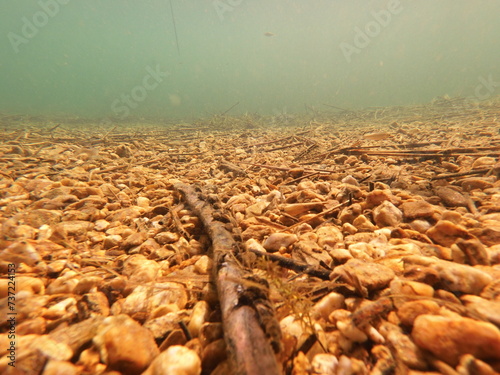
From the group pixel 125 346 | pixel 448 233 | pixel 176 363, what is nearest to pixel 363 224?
pixel 448 233

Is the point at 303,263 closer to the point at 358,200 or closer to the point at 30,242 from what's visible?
the point at 358,200

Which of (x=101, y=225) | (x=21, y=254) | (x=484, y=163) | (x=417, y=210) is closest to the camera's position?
(x=21, y=254)

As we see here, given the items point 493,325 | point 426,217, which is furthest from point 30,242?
point 426,217

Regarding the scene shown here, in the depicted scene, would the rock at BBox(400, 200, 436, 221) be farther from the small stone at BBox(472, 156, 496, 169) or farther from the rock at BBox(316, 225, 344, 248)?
the small stone at BBox(472, 156, 496, 169)

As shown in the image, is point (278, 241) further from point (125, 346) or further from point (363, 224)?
point (125, 346)

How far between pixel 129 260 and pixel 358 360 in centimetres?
144

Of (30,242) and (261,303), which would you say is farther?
(30,242)

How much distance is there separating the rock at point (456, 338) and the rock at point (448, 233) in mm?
772

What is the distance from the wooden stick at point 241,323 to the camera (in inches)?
25.5

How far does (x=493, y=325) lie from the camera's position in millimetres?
716

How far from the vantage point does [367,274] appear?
104cm

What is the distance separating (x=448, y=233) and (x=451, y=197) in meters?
0.78

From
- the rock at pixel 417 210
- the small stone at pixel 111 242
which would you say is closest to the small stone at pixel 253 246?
the small stone at pixel 111 242

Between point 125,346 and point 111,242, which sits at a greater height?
point 111,242
